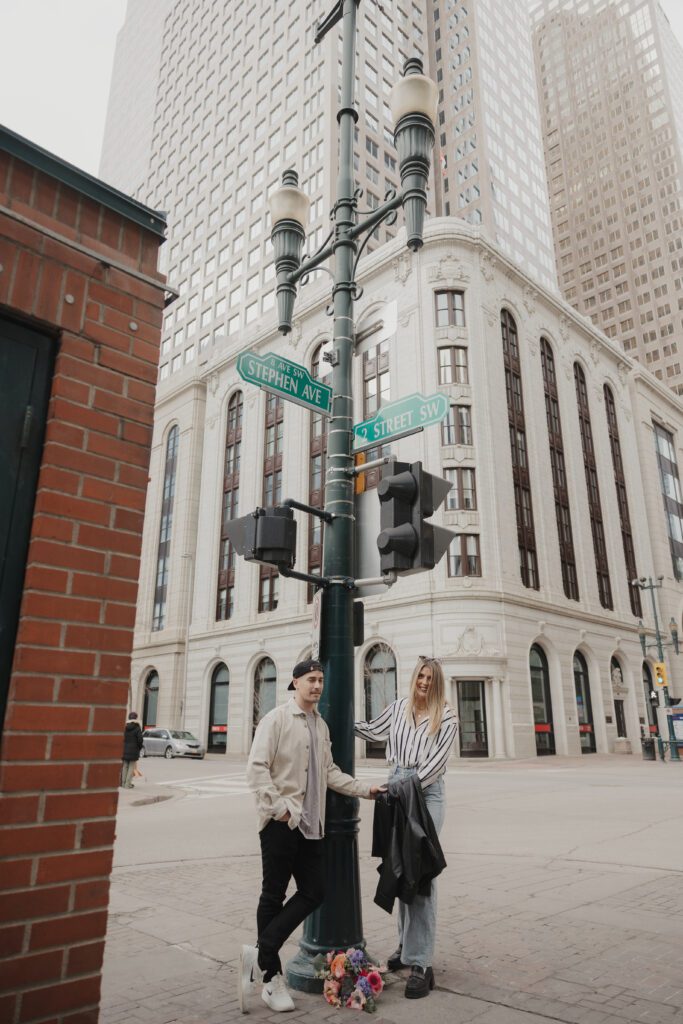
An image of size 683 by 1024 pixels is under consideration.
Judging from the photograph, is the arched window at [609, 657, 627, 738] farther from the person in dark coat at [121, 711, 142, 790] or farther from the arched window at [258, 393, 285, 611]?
the person in dark coat at [121, 711, 142, 790]

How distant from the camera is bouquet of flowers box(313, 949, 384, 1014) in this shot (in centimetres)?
376

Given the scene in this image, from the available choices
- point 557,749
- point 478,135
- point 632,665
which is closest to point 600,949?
point 557,749

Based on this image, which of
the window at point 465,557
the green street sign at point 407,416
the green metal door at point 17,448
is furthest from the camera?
the window at point 465,557

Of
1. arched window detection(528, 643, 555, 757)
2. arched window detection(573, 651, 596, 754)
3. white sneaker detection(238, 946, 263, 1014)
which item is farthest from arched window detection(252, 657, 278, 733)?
white sneaker detection(238, 946, 263, 1014)

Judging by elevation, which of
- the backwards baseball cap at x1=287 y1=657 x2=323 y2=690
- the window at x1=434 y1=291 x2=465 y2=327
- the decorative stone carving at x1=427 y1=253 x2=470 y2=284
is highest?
the decorative stone carving at x1=427 y1=253 x2=470 y2=284

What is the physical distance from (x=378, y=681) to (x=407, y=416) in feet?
93.7

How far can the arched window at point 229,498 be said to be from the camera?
141 feet

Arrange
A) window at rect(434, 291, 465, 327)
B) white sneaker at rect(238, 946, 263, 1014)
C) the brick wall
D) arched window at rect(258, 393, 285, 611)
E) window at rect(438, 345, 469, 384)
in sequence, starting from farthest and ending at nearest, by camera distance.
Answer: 1. arched window at rect(258, 393, 285, 611)
2. window at rect(434, 291, 465, 327)
3. window at rect(438, 345, 469, 384)
4. white sneaker at rect(238, 946, 263, 1014)
5. the brick wall

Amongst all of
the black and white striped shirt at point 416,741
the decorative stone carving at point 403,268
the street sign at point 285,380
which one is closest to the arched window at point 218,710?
the decorative stone carving at point 403,268

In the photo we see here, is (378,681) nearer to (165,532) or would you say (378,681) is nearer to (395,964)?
(165,532)

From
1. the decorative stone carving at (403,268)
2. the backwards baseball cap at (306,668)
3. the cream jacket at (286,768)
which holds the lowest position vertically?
the cream jacket at (286,768)

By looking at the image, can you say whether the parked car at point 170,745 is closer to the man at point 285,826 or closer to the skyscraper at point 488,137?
the man at point 285,826

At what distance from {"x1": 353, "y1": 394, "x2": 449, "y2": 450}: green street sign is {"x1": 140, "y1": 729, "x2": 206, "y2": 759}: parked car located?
30866 millimetres

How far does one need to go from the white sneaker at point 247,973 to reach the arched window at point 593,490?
Result: 1508 inches
